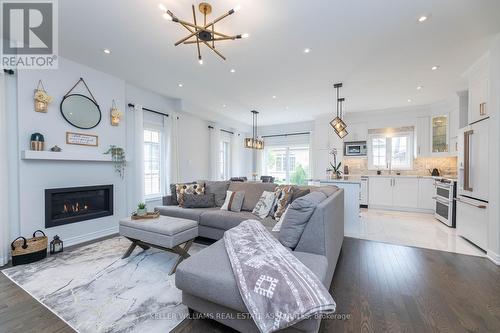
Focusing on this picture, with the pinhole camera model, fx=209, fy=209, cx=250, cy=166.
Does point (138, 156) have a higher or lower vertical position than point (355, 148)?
lower

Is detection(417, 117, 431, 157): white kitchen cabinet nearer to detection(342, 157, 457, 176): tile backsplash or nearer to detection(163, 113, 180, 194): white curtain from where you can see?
detection(342, 157, 457, 176): tile backsplash

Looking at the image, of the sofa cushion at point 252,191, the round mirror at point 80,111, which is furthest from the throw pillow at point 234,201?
the round mirror at point 80,111

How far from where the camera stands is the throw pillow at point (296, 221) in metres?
1.93

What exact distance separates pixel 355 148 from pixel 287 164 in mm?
2466

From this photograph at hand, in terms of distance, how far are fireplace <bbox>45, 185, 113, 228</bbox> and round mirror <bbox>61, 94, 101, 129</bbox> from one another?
1.09m

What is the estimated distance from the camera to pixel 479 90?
3.21 m

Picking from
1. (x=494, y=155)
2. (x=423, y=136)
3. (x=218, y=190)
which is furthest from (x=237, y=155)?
(x=494, y=155)

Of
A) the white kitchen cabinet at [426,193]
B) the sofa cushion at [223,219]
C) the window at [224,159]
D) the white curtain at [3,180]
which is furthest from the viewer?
the window at [224,159]

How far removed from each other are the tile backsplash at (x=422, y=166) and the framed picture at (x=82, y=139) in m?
6.82

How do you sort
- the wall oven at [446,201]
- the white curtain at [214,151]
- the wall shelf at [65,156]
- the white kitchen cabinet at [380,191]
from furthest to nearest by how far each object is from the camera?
1. the white curtain at [214,151]
2. the white kitchen cabinet at [380,191]
3. the wall oven at [446,201]
4. the wall shelf at [65,156]

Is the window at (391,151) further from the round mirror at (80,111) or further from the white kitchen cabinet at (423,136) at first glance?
the round mirror at (80,111)

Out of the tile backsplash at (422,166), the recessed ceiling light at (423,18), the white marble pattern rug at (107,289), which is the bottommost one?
the white marble pattern rug at (107,289)

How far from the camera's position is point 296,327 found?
1276 millimetres

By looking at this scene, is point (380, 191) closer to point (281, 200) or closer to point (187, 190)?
point (281, 200)
